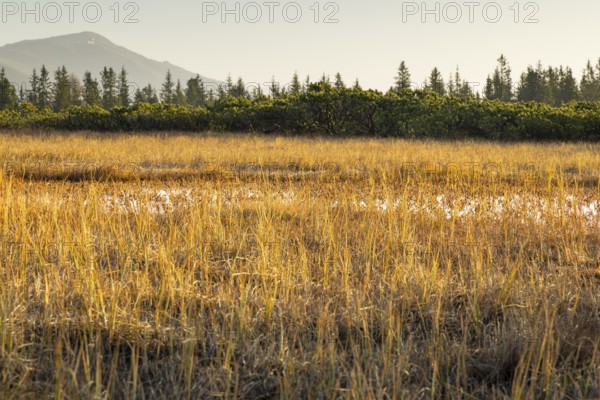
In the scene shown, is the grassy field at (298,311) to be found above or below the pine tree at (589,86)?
below

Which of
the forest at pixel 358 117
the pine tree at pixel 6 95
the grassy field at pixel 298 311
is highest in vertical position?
the pine tree at pixel 6 95

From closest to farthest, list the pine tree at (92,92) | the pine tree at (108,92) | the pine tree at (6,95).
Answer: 1. the pine tree at (6,95)
2. the pine tree at (92,92)
3. the pine tree at (108,92)

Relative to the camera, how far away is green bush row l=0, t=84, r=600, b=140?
70.9ft

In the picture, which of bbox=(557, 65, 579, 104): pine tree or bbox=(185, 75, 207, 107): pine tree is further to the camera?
bbox=(185, 75, 207, 107): pine tree

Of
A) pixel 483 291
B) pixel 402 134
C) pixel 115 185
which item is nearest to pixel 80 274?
pixel 483 291

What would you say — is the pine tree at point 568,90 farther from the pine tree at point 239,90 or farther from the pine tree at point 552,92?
the pine tree at point 239,90

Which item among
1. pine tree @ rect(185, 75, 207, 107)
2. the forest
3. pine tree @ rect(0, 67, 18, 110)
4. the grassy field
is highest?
pine tree @ rect(185, 75, 207, 107)

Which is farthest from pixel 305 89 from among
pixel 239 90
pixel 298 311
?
pixel 298 311

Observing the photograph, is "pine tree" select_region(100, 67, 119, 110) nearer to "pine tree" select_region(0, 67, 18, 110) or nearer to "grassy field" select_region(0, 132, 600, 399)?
"pine tree" select_region(0, 67, 18, 110)

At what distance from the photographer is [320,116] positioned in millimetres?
23469

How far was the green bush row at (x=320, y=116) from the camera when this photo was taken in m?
21.6

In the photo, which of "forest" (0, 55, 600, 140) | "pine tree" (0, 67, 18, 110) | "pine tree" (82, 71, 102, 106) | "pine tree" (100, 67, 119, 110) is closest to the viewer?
"forest" (0, 55, 600, 140)

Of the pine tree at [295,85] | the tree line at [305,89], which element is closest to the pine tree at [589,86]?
the tree line at [305,89]

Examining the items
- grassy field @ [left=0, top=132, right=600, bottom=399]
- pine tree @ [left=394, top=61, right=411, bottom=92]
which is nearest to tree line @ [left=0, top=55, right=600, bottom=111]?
pine tree @ [left=394, top=61, right=411, bottom=92]
